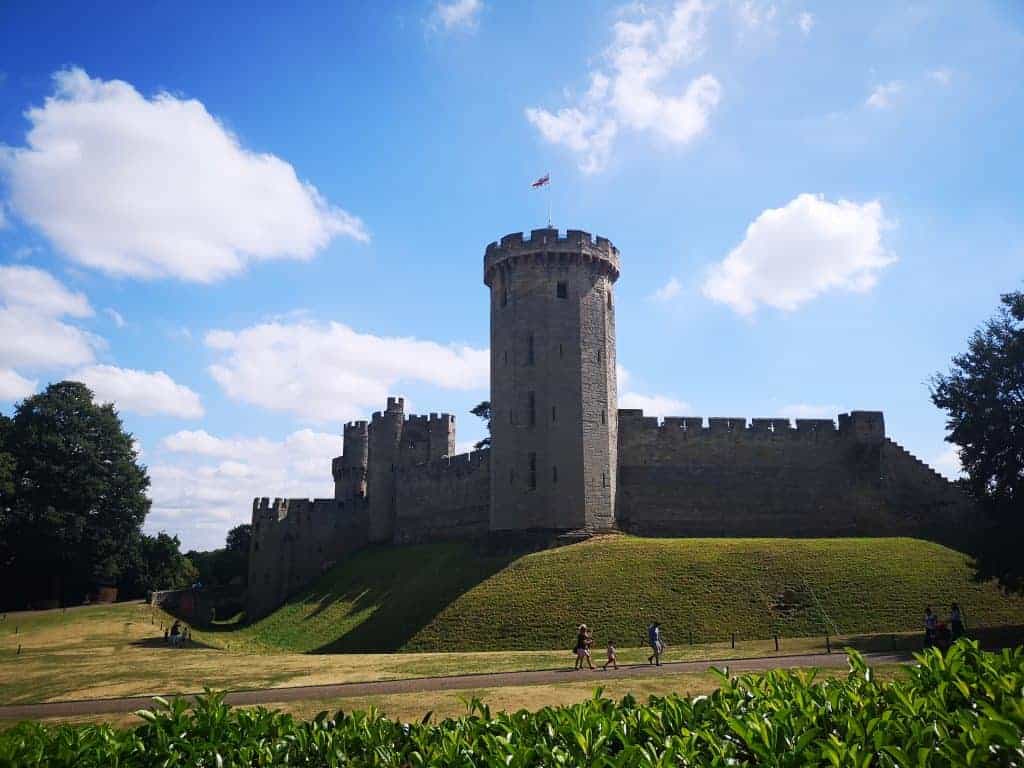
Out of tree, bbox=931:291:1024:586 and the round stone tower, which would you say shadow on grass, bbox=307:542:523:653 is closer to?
the round stone tower

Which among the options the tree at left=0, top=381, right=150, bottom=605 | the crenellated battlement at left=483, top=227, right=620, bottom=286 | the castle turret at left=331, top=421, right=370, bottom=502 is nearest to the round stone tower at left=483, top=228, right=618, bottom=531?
the crenellated battlement at left=483, top=227, right=620, bottom=286

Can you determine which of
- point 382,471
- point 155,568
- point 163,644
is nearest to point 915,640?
point 163,644

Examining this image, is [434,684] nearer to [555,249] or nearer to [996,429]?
[996,429]

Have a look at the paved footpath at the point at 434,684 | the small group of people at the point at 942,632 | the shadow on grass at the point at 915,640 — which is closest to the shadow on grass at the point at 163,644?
the paved footpath at the point at 434,684

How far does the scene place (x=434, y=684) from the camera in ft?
65.3

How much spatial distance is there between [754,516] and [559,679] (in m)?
26.5

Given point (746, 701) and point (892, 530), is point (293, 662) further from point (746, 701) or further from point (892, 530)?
point (892, 530)

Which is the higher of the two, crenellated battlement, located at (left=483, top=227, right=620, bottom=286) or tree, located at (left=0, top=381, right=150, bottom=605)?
crenellated battlement, located at (left=483, top=227, right=620, bottom=286)

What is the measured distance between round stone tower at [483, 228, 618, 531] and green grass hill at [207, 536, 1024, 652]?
2.85 m

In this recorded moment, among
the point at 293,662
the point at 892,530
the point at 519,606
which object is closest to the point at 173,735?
the point at 293,662

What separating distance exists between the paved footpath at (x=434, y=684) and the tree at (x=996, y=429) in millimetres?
7604

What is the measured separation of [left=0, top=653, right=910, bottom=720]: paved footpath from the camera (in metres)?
18.3

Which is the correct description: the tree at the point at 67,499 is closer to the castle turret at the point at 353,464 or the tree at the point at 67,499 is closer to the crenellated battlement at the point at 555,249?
the castle turret at the point at 353,464

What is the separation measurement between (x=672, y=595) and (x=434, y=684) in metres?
14.9
